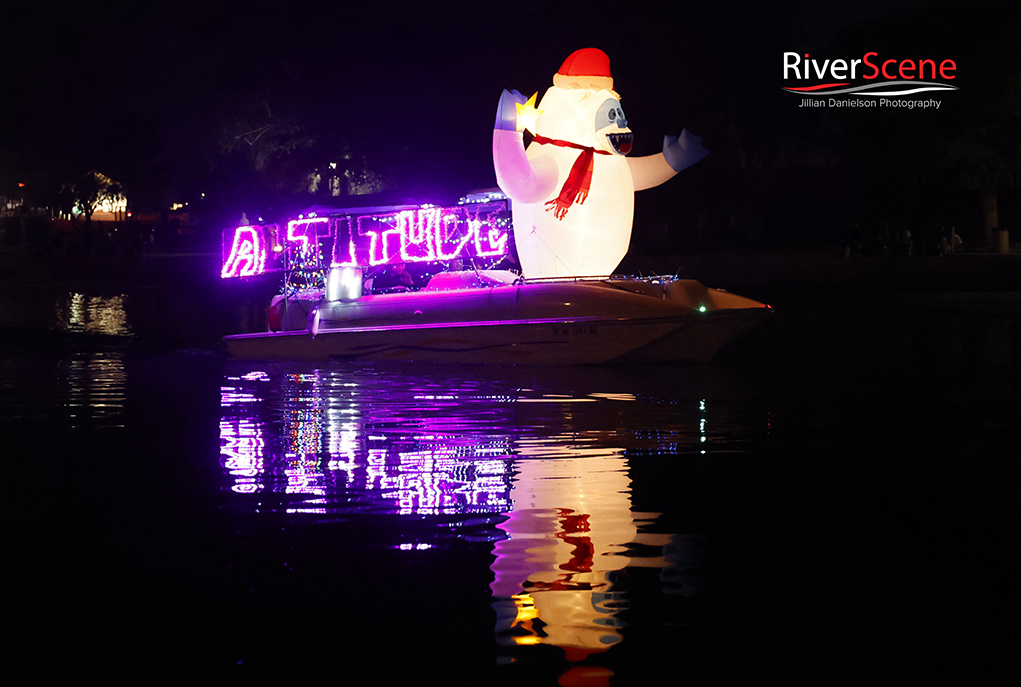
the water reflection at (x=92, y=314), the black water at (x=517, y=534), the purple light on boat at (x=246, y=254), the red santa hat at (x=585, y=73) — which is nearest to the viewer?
the black water at (x=517, y=534)

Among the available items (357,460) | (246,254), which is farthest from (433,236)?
(357,460)

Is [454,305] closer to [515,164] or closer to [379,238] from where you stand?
[379,238]

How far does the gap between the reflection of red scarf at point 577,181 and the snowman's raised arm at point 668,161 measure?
4.89ft

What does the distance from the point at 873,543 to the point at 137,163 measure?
229 ft

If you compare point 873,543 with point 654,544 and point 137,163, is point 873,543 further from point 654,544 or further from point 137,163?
point 137,163

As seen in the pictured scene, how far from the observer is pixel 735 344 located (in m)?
20.9

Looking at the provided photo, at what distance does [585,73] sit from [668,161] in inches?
82.9

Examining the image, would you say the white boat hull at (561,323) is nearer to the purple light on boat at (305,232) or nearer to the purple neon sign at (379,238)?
the purple neon sign at (379,238)

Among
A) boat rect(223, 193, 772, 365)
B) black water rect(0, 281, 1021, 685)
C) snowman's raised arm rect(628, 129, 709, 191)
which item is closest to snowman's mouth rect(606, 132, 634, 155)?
snowman's raised arm rect(628, 129, 709, 191)

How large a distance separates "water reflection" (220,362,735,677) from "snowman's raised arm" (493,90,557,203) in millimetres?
3019

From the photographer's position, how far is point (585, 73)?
17531 millimetres

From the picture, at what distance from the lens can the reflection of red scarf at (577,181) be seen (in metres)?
17.4

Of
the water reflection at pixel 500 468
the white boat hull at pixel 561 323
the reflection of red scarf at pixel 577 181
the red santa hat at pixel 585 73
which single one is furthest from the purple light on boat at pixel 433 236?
the water reflection at pixel 500 468

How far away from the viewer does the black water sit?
5309 millimetres
